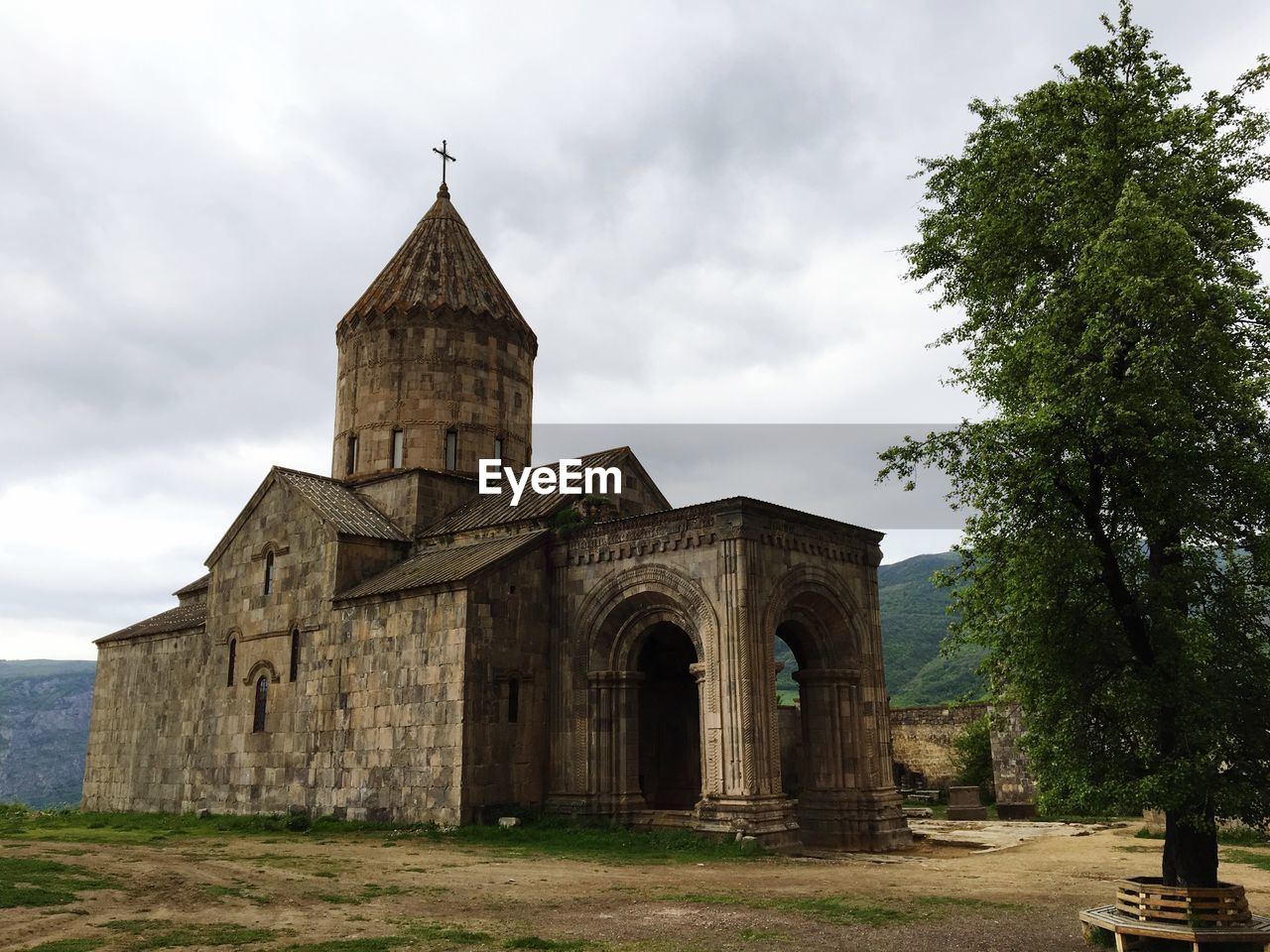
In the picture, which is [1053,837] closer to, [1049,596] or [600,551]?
[600,551]

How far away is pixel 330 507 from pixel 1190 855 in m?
20.5

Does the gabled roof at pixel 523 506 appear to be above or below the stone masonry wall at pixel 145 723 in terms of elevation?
above

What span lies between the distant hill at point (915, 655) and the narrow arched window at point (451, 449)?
1507 inches

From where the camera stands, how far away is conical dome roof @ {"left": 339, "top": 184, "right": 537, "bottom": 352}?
91.0 ft

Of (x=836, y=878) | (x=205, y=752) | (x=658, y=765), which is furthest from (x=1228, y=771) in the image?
(x=205, y=752)

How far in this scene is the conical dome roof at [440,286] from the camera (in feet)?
91.0

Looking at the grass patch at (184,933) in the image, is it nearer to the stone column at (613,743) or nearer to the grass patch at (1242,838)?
the stone column at (613,743)

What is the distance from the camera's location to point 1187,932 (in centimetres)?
895

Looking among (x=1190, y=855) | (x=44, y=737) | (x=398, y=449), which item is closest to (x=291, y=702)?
(x=398, y=449)

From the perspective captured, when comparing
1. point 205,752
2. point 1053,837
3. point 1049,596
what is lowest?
point 1053,837

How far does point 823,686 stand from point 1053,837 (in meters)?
5.79

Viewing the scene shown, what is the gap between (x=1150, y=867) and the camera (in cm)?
1622

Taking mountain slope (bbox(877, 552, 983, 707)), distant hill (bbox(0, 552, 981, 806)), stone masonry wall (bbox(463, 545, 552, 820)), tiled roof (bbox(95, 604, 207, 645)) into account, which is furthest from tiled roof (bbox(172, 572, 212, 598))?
distant hill (bbox(0, 552, 981, 806))

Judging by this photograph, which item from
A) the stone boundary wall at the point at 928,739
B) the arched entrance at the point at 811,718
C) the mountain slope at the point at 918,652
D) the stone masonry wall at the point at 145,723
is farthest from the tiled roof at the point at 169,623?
the mountain slope at the point at 918,652
